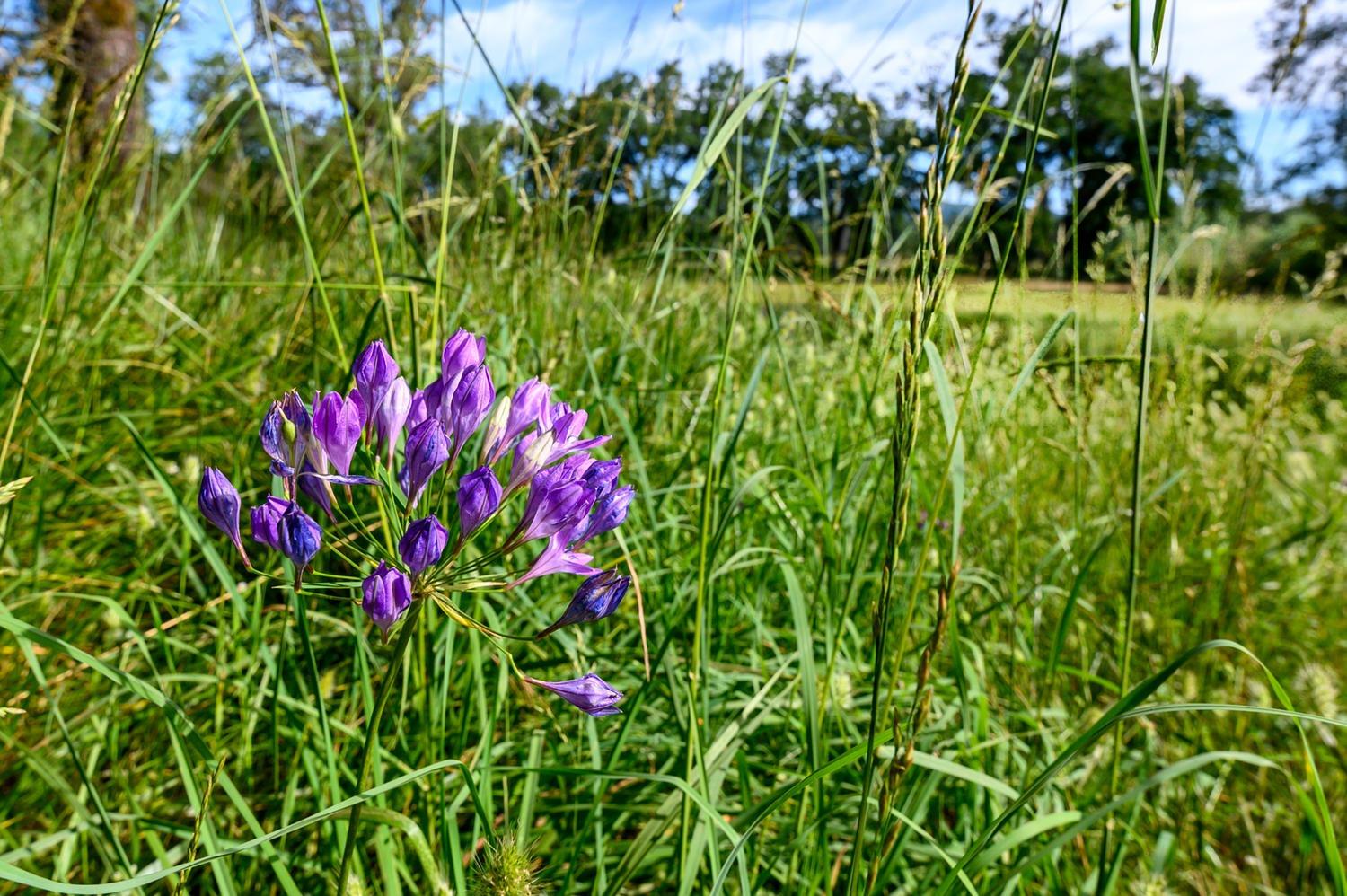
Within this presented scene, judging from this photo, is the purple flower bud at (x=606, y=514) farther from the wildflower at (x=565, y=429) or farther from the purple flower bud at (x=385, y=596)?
the purple flower bud at (x=385, y=596)

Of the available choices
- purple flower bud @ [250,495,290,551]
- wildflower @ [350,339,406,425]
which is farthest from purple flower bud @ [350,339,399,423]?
purple flower bud @ [250,495,290,551]

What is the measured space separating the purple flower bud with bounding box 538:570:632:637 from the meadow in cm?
17

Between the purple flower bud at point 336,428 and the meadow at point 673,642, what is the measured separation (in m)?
0.12

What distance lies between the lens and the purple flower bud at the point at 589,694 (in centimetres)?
69

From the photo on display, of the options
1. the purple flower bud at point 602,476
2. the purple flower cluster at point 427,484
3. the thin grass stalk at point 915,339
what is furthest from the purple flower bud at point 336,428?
the thin grass stalk at point 915,339

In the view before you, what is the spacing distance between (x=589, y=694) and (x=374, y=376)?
1.12 feet

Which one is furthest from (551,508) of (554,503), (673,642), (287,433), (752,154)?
(752,154)

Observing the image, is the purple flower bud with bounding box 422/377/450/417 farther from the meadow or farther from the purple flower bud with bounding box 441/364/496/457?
the meadow

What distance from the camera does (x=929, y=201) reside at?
2.23 ft

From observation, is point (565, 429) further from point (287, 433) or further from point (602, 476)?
point (287, 433)

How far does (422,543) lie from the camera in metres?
0.62

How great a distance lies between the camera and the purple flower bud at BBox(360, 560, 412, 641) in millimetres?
606

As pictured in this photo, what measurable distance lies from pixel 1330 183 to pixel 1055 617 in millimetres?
34915

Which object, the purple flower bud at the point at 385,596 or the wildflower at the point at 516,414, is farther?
the wildflower at the point at 516,414
